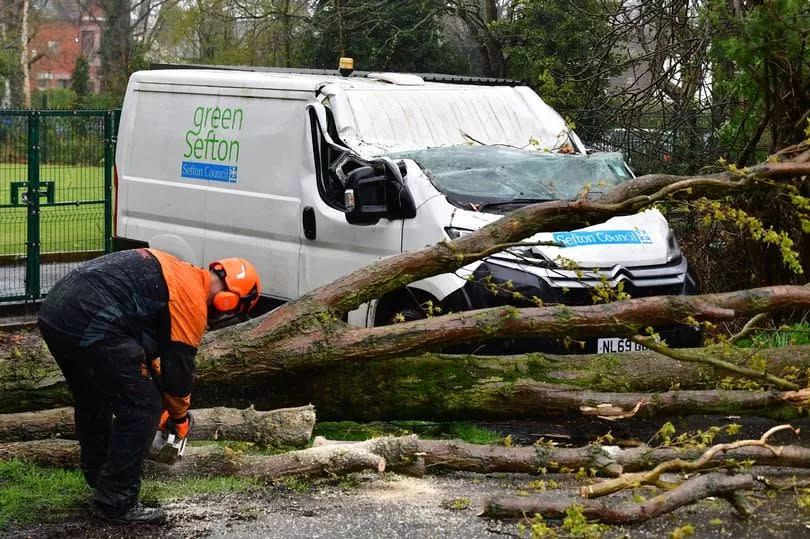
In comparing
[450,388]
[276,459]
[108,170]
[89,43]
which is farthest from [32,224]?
[89,43]

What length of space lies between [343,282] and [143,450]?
5.88ft

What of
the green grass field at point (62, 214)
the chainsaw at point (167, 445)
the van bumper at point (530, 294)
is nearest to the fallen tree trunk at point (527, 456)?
the chainsaw at point (167, 445)

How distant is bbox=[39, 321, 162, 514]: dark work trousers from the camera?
5391mm

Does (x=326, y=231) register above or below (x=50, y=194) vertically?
above

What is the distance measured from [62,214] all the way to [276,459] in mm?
7118

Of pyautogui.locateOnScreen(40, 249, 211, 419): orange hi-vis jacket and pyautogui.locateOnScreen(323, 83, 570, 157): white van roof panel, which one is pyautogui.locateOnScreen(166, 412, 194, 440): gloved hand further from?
pyautogui.locateOnScreen(323, 83, 570, 157): white van roof panel

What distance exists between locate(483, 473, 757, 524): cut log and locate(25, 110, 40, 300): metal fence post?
7.74m

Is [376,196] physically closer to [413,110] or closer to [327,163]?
[327,163]

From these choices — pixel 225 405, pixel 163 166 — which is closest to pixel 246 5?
pixel 163 166

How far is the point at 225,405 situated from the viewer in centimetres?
706

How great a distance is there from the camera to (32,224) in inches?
472

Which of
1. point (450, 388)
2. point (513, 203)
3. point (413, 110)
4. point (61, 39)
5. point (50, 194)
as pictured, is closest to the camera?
point (450, 388)

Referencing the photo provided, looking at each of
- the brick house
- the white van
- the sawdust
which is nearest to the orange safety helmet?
the sawdust

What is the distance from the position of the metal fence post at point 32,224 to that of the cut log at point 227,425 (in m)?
5.72
